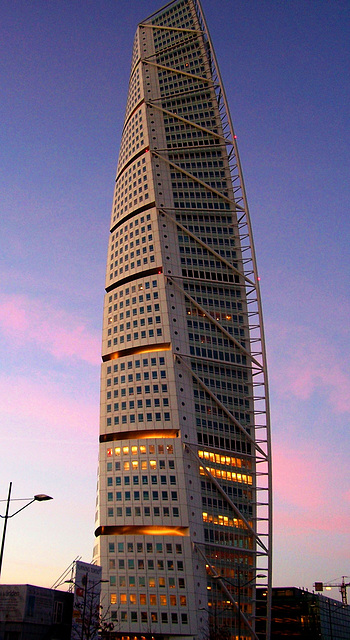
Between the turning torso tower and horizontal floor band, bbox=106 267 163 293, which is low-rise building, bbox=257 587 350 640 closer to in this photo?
the turning torso tower

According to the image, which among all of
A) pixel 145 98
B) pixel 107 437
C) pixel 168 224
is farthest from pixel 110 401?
pixel 145 98

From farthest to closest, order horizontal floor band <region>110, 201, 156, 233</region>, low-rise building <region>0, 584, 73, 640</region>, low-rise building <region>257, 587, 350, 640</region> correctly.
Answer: low-rise building <region>257, 587, 350, 640</region> → horizontal floor band <region>110, 201, 156, 233</region> → low-rise building <region>0, 584, 73, 640</region>

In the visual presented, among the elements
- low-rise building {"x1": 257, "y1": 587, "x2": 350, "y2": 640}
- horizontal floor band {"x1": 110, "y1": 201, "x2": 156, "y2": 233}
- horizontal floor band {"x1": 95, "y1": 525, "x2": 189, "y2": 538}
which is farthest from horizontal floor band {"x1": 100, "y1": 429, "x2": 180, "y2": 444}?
low-rise building {"x1": 257, "y1": 587, "x2": 350, "y2": 640}

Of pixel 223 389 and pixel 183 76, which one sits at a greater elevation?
pixel 183 76

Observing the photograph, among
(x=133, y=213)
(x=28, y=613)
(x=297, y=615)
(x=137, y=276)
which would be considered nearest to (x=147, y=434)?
(x=137, y=276)

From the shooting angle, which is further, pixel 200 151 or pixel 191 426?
pixel 200 151

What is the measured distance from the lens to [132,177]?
133m

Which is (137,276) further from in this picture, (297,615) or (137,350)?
(297,615)

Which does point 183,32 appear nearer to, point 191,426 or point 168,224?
point 168,224

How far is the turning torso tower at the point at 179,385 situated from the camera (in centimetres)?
10050

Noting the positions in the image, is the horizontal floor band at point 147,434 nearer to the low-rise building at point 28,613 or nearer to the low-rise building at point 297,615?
the low-rise building at point 297,615

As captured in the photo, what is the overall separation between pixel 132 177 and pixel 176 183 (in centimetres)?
922

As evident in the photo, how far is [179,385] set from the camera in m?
110

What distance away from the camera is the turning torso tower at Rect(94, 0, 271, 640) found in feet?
330
